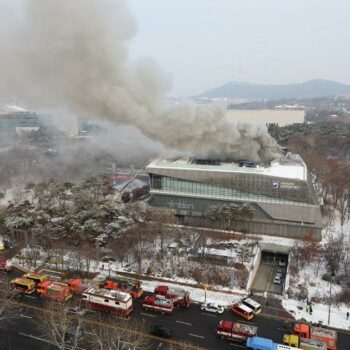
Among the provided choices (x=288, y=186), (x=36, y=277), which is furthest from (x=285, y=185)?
(x=36, y=277)

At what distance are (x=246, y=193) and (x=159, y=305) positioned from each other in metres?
15.1

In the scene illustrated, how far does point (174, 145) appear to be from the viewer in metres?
37.9

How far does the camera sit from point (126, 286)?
73.7ft

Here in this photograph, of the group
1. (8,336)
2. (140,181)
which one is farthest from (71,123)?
(8,336)

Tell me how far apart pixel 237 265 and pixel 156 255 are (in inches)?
233

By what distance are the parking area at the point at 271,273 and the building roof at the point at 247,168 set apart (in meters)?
6.80

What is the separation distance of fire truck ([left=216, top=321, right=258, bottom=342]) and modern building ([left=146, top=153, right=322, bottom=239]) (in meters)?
14.5

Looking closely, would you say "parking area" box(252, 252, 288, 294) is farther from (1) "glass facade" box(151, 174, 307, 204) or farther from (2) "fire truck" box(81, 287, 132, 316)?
(2) "fire truck" box(81, 287, 132, 316)

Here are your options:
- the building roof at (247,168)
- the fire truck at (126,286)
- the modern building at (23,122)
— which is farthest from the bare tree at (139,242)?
the modern building at (23,122)

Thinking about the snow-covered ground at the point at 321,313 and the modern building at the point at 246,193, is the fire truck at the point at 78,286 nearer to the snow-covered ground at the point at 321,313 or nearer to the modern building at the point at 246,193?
the snow-covered ground at the point at 321,313

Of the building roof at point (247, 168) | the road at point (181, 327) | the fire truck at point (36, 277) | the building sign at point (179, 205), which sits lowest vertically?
the road at point (181, 327)

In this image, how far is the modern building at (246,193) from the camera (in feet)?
101

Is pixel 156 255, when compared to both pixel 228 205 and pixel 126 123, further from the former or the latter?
pixel 126 123

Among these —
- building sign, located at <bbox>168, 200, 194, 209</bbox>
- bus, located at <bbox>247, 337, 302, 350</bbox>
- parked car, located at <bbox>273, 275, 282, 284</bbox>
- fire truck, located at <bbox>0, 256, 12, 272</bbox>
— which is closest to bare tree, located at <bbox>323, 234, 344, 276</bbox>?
parked car, located at <bbox>273, 275, 282, 284</bbox>
